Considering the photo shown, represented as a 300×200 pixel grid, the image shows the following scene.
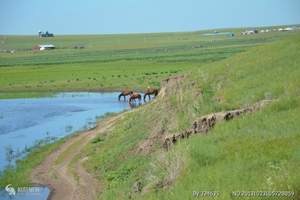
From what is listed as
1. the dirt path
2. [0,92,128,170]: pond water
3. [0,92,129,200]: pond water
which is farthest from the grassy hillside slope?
[0,92,128,170]: pond water

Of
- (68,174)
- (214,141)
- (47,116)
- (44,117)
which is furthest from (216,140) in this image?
(47,116)

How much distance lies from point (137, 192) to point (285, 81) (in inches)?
301

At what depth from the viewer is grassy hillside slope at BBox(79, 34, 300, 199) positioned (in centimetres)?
1323

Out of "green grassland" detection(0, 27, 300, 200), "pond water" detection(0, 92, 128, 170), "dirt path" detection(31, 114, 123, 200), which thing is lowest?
"pond water" detection(0, 92, 128, 170)

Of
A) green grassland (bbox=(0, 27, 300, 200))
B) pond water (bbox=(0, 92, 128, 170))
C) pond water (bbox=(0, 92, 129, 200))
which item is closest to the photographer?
green grassland (bbox=(0, 27, 300, 200))

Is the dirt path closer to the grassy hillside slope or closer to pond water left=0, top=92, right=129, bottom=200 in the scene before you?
the grassy hillside slope

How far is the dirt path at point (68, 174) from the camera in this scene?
25.1 meters

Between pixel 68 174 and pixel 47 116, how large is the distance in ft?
79.9

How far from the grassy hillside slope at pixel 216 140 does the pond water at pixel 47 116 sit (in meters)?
6.31

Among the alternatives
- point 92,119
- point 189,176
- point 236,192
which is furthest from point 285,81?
point 92,119

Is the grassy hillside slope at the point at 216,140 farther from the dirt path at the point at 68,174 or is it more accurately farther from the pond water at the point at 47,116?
the pond water at the point at 47,116

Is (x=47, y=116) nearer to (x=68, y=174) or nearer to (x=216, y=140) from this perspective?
(x=68, y=174)

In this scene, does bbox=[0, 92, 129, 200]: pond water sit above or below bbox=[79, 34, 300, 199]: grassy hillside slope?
below

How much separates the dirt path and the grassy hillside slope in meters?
0.63
